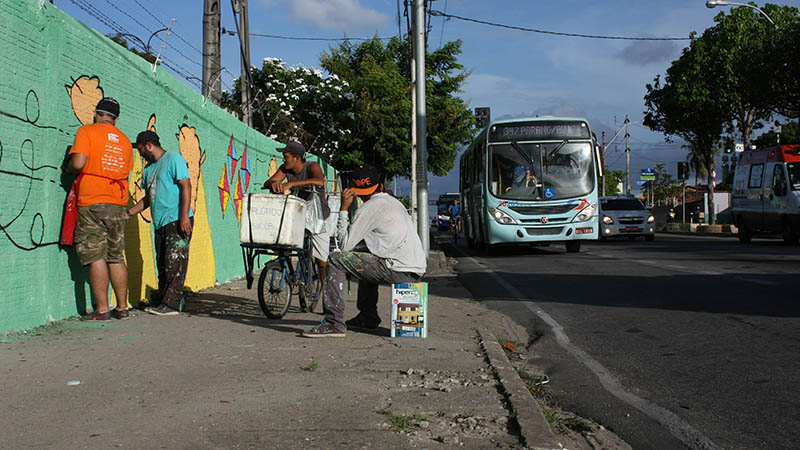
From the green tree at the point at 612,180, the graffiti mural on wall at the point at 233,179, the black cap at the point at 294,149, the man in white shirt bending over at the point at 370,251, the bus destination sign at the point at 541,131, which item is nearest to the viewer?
the man in white shirt bending over at the point at 370,251

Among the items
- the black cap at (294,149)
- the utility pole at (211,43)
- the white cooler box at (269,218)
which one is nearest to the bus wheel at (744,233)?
the utility pole at (211,43)

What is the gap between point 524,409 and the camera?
436 cm

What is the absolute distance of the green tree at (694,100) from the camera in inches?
1519

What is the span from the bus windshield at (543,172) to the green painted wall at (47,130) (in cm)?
1134

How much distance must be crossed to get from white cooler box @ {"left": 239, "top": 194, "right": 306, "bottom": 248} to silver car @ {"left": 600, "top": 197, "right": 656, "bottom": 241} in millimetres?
21595

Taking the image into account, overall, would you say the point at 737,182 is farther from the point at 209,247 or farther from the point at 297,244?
the point at 297,244

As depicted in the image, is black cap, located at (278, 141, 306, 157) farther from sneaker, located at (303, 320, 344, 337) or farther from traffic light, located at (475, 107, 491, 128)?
traffic light, located at (475, 107, 491, 128)

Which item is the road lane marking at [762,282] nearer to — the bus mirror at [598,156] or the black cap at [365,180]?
the black cap at [365,180]

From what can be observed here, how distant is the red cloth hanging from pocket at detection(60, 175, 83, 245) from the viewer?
272 inches

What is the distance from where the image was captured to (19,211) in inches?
248


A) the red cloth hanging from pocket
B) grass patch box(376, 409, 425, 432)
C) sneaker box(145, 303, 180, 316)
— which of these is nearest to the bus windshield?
sneaker box(145, 303, 180, 316)

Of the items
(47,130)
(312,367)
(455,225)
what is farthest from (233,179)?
(455,225)

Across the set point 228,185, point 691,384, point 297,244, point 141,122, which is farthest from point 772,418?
point 228,185

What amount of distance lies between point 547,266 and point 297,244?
8.72m
